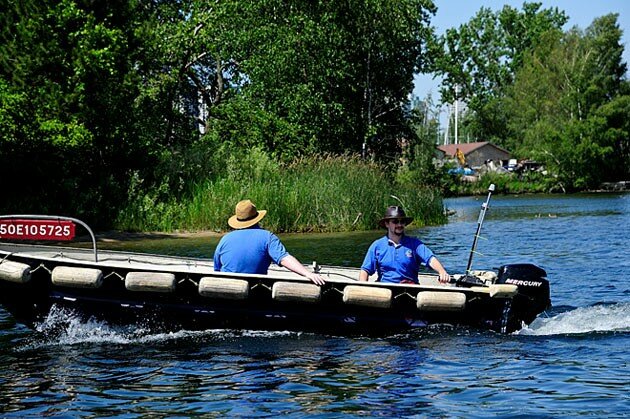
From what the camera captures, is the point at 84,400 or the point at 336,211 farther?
the point at 336,211

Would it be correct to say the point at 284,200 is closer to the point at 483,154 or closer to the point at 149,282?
the point at 149,282

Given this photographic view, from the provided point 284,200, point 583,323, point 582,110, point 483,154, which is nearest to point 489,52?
point 483,154

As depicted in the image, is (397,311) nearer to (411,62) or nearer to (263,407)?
(263,407)

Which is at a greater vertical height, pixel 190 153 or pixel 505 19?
pixel 505 19

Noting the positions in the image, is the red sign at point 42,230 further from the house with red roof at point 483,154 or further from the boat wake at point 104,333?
the house with red roof at point 483,154

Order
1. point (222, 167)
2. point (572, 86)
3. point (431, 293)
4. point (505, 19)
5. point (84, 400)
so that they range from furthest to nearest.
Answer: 1. point (505, 19)
2. point (572, 86)
3. point (222, 167)
4. point (431, 293)
5. point (84, 400)

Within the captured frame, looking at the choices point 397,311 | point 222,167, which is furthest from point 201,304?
point 222,167

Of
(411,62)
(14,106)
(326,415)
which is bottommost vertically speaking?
(326,415)

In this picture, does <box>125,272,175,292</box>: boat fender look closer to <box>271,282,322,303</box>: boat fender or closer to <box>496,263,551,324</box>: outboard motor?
<box>271,282,322,303</box>: boat fender

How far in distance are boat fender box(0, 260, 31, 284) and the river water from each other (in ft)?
2.26

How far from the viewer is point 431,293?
1148cm

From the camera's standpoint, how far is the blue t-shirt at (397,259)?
12.2 meters

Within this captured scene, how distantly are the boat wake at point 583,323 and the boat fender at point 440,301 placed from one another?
3.54 feet

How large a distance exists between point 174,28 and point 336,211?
1806 cm
